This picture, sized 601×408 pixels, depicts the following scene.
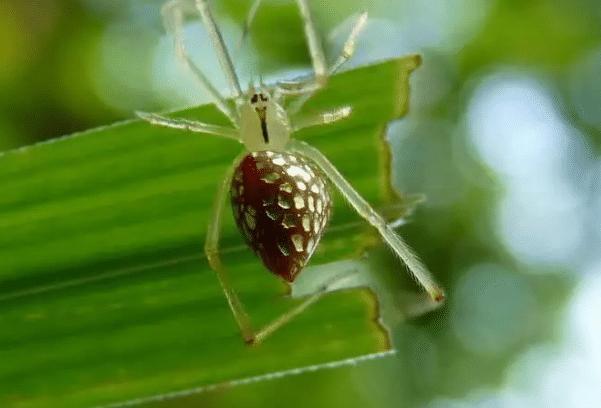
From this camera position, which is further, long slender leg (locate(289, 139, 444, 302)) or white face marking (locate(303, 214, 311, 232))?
long slender leg (locate(289, 139, 444, 302))

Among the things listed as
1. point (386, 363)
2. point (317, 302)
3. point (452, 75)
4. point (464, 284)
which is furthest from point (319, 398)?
point (317, 302)

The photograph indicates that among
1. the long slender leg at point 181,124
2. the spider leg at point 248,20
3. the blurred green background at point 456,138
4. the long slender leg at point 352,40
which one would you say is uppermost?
the spider leg at point 248,20

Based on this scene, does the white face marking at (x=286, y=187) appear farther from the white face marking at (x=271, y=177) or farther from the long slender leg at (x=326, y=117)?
the long slender leg at (x=326, y=117)

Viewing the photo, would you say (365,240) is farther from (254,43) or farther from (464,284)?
(464,284)

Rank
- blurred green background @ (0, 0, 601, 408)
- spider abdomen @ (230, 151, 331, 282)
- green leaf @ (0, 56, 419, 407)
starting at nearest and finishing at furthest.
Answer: spider abdomen @ (230, 151, 331, 282)
green leaf @ (0, 56, 419, 407)
blurred green background @ (0, 0, 601, 408)

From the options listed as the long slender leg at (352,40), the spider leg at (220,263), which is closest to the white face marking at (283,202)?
the spider leg at (220,263)

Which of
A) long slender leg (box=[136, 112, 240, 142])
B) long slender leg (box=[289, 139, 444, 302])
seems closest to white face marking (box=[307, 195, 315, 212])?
long slender leg (box=[289, 139, 444, 302])

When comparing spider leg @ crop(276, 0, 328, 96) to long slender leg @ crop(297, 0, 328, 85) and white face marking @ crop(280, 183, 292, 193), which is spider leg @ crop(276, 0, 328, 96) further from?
white face marking @ crop(280, 183, 292, 193)

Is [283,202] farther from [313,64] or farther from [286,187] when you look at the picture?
[313,64]

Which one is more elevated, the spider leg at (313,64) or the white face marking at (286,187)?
the spider leg at (313,64)
